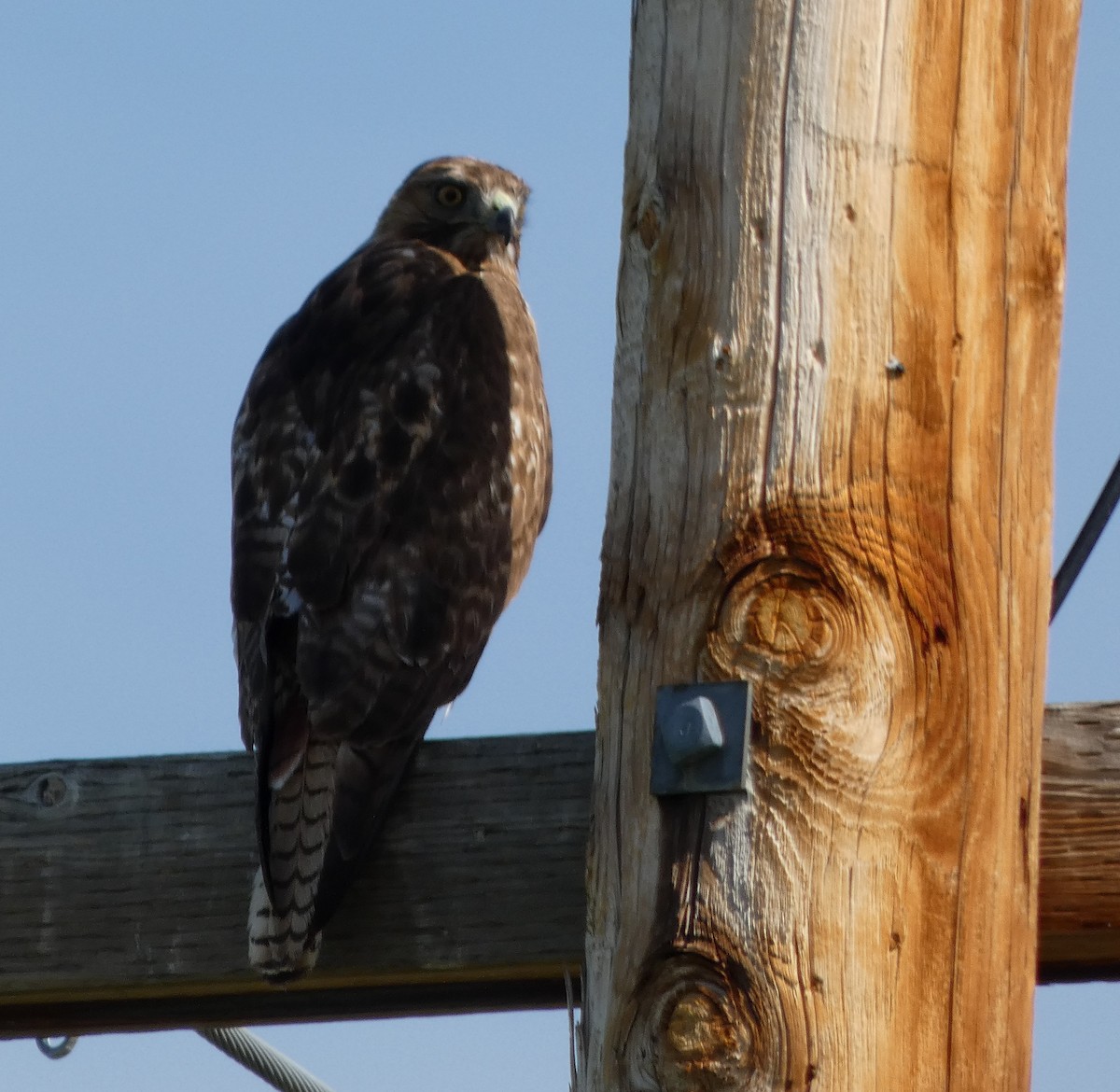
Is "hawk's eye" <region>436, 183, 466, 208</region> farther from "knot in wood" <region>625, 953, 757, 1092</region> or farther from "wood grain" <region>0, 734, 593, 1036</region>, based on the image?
"knot in wood" <region>625, 953, 757, 1092</region>

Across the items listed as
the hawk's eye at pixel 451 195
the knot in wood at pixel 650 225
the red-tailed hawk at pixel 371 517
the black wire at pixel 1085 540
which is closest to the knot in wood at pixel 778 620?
the knot in wood at pixel 650 225

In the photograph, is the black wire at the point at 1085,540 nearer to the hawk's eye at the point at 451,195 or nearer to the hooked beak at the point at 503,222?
the hooked beak at the point at 503,222

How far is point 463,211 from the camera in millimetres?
6051

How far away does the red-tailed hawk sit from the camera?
11.4 ft

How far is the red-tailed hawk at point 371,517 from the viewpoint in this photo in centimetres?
348

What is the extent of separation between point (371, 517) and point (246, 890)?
1.58 m

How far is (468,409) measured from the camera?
15.0 ft

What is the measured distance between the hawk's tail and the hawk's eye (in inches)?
117

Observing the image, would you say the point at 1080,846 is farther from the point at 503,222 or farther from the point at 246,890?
the point at 503,222

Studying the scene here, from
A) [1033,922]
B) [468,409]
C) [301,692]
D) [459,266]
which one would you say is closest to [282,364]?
[468,409]

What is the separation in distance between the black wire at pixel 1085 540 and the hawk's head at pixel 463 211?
3414 mm

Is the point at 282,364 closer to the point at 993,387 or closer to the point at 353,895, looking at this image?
the point at 353,895

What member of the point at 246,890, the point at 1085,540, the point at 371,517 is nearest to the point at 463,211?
the point at 371,517

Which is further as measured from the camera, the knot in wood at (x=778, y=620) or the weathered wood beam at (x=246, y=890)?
the weathered wood beam at (x=246, y=890)
